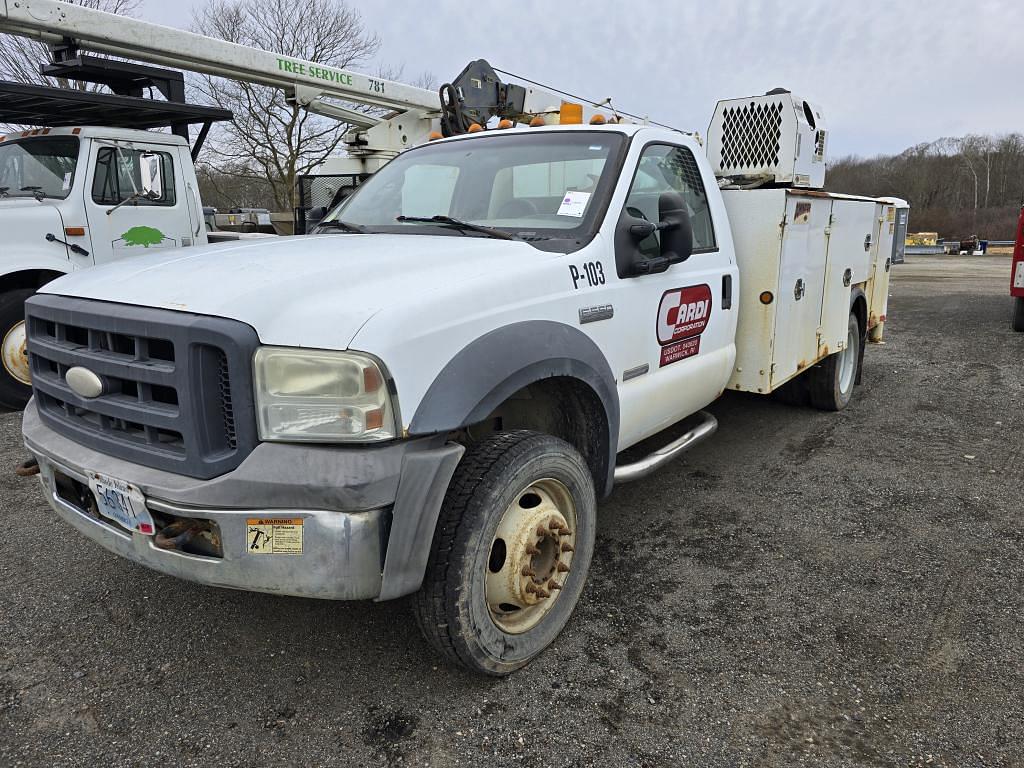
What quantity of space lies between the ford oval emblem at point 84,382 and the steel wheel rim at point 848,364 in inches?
212

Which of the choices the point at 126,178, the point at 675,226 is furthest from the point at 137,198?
the point at 675,226

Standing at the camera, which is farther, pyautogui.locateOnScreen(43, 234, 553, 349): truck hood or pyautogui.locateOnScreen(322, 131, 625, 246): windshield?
pyautogui.locateOnScreen(322, 131, 625, 246): windshield

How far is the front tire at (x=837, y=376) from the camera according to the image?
5.76m

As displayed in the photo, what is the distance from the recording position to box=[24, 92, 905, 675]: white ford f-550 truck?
205cm

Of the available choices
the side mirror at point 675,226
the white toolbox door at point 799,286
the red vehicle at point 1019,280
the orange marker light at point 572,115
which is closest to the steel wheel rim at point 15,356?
the orange marker light at point 572,115

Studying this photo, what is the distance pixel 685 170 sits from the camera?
3.84 m

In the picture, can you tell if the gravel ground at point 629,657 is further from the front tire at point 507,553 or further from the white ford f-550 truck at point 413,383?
the white ford f-550 truck at point 413,383

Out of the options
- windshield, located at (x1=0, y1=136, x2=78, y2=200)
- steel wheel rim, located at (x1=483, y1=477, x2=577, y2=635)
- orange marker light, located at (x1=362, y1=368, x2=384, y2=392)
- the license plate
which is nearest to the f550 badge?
steel wheel rim, located at (x1=483, y1=477, x2=577, y2=635)

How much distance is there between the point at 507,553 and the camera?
2490mm

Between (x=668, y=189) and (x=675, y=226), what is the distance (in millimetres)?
606

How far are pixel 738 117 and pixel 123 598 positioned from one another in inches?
190

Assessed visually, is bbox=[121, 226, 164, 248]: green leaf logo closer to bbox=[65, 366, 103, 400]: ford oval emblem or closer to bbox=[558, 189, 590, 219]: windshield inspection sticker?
bbox=[65, 366, 103, 400]: ford oval emblem

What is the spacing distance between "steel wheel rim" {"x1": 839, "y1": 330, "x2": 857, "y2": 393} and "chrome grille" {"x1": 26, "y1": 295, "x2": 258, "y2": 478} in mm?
5188

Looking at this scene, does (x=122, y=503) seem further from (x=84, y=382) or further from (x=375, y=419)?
(x=375, y=419)
